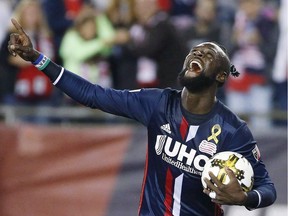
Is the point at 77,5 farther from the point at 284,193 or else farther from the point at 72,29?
the point at 284,193

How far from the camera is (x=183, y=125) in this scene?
6.50 m

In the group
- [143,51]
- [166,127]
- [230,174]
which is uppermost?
[143,51]

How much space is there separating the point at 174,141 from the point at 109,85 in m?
4.70

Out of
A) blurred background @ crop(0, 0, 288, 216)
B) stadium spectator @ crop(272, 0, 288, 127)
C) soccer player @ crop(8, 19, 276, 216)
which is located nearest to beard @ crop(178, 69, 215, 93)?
soccer player @ crop(8, 19, 276, 216)

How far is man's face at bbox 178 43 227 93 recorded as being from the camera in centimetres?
623

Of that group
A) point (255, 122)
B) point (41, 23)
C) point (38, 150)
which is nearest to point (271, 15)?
point (255, 122)

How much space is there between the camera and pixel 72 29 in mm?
11289

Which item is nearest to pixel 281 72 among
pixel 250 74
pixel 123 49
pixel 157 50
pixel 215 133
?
pixel 250 74

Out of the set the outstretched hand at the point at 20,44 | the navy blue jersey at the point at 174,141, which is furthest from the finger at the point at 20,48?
the navy blue jersey at the point at 174,141

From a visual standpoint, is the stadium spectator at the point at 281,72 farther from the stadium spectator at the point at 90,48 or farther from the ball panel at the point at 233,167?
the ball panel at the point at 233,167

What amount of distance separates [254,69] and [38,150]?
3.08 m

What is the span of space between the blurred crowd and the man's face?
420 cm

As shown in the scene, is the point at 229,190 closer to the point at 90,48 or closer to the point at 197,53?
the point at 197,53

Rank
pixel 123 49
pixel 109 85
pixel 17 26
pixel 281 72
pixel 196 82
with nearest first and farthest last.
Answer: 1. pixel 17 26
2. pixel 196 82
3. pixel 281 72
4. pixel 123 49
5. pixel 109 85
